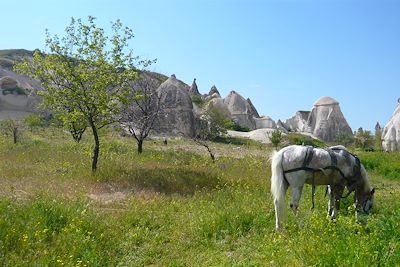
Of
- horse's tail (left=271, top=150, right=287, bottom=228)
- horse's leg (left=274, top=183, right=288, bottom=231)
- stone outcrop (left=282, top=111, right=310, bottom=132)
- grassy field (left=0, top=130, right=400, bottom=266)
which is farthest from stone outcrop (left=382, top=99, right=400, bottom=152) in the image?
stone outcrop (left=282, top=111, right=310, bottom=132)

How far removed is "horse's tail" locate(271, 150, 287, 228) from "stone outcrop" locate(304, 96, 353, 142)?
5533cm

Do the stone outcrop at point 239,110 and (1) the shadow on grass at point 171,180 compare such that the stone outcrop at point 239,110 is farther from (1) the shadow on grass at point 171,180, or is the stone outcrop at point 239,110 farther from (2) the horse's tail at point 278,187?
(2) the horse's tail at point 278,187

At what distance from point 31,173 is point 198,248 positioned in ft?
25.7

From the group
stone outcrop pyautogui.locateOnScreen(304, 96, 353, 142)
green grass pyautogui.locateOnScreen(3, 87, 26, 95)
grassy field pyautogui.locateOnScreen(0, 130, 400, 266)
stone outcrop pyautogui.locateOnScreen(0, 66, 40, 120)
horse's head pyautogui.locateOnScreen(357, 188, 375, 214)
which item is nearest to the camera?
grassy field pyautogui.locateOnScreen(0, 130, 400, 266)

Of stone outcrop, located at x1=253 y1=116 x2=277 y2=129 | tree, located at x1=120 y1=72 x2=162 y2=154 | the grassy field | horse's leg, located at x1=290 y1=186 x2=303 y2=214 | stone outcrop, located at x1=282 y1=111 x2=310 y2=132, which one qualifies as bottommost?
the grassy field

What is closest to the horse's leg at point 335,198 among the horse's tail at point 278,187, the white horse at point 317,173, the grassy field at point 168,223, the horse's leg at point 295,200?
the white horse at point 317,173

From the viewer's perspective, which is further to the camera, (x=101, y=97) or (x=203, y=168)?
(x=203, y=168)

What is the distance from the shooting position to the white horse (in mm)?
8461

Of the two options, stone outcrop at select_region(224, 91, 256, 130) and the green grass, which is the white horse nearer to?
the green grass

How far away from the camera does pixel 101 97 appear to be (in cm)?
1405

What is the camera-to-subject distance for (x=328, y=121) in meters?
63.8

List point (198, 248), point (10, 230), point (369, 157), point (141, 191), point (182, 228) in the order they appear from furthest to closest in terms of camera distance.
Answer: point (369, 157)
point (141, 191)
point (182, 228)
point (198, 248)
point (10, 230)

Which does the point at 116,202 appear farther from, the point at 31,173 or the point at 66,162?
the point at 66,162

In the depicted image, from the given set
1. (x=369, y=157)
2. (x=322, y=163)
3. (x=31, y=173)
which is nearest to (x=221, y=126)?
(x=369, y=157)
